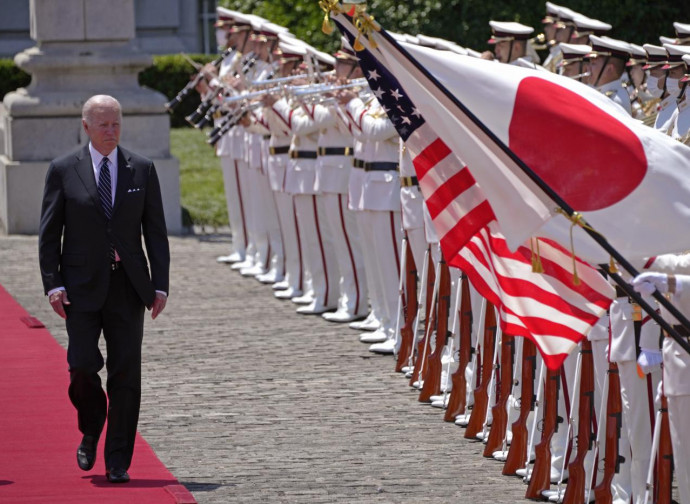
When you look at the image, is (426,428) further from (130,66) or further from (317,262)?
(130,66)

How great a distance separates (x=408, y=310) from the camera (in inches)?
435

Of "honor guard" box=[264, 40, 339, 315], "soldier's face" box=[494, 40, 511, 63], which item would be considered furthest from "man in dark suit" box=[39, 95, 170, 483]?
"honor guard" box=[264, 40, 339, 315]

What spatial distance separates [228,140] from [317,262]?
9.43ft

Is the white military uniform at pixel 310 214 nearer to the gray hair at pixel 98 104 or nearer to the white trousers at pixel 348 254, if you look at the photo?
the white trousers at pixel 348 254

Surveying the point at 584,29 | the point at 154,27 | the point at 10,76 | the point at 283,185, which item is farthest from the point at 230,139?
the point at 154,27

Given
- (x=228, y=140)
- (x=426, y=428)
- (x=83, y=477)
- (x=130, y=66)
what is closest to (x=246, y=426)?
(x=426, y=428)

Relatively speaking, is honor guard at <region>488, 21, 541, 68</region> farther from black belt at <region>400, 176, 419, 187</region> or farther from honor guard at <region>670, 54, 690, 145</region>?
honor guard at <region>670, 54, 690, 145</region>

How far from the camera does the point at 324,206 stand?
1383cm

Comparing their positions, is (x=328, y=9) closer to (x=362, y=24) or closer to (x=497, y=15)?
(x=362, y=24)

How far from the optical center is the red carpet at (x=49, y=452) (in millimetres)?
7559

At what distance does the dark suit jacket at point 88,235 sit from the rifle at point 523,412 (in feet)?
6.62

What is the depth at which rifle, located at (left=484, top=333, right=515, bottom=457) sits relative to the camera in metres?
8.73

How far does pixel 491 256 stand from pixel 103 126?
2.01 meters

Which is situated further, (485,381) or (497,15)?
(497,15)
